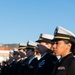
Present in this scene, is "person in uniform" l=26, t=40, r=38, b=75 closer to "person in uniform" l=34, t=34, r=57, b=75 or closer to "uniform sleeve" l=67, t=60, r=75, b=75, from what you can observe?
"person in uniform" l=34, t=34, r=57, b=75

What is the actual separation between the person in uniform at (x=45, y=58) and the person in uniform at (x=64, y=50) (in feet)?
4.66

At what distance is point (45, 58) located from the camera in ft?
33.7

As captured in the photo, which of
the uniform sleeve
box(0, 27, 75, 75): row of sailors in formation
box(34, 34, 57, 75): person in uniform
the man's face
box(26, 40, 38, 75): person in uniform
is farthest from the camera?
box(26, 40, 38, 75): person in uniform

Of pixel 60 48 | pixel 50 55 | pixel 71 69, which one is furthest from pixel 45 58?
pixel 71 69

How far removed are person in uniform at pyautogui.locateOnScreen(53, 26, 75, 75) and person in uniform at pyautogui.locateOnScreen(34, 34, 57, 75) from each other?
142 centimetres

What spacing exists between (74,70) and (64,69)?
8.6 inches

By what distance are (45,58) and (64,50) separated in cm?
221

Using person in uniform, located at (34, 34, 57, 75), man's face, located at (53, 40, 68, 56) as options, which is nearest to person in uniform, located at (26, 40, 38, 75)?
Answer: person in uniform, located at (34, 34, 57, 75)

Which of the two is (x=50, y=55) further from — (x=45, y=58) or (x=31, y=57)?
(x=31, y=57)

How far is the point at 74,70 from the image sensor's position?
25.1 feet

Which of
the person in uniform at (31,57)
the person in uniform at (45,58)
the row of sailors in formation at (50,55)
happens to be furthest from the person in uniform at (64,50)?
the person in uniform at (31,57)

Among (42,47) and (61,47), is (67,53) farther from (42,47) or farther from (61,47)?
(42,47)

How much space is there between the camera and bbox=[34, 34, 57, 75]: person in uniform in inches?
390

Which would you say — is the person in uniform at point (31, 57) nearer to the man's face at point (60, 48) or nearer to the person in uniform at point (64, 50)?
the person in uniform at point (64, 50)
